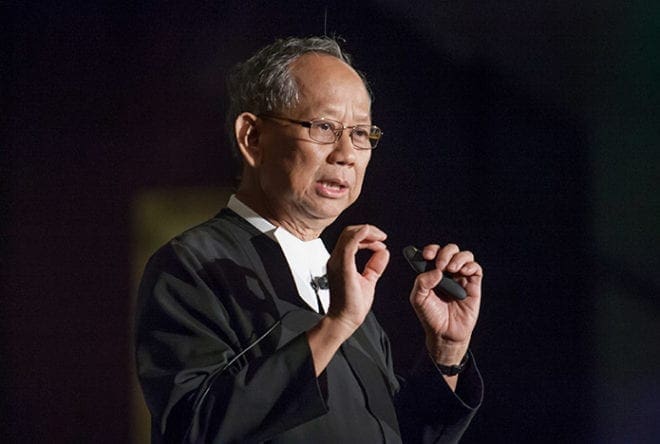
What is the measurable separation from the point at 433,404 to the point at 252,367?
1.63 feet

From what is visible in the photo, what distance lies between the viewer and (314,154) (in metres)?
1.61

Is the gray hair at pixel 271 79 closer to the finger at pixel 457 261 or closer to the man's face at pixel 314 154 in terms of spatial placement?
the man's face at pixel 314 154

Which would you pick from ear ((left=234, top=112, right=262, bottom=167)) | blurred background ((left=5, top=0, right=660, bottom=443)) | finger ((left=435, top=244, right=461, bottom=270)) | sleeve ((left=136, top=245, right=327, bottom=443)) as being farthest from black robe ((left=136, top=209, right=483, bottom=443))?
blurred background ((left=5, top=0, right=660, bottom=443))

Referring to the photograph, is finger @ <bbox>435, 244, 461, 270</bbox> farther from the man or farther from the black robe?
the black robe

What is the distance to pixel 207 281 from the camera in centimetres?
149

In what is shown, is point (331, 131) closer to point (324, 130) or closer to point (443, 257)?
point (324, 130)

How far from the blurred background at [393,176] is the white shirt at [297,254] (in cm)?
80

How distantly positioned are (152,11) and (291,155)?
1017 mm

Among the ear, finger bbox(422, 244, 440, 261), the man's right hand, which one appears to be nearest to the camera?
the man's right hand

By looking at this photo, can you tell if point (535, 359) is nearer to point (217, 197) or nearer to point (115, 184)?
point (217, 197)

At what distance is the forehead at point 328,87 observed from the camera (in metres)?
1.63

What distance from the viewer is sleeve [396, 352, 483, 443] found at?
1739mm

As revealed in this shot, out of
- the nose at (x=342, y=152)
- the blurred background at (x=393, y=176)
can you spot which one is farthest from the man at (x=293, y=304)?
the blurred background at (x=393, y=176)

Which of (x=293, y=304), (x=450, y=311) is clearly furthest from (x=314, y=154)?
(x=450, y=311)
